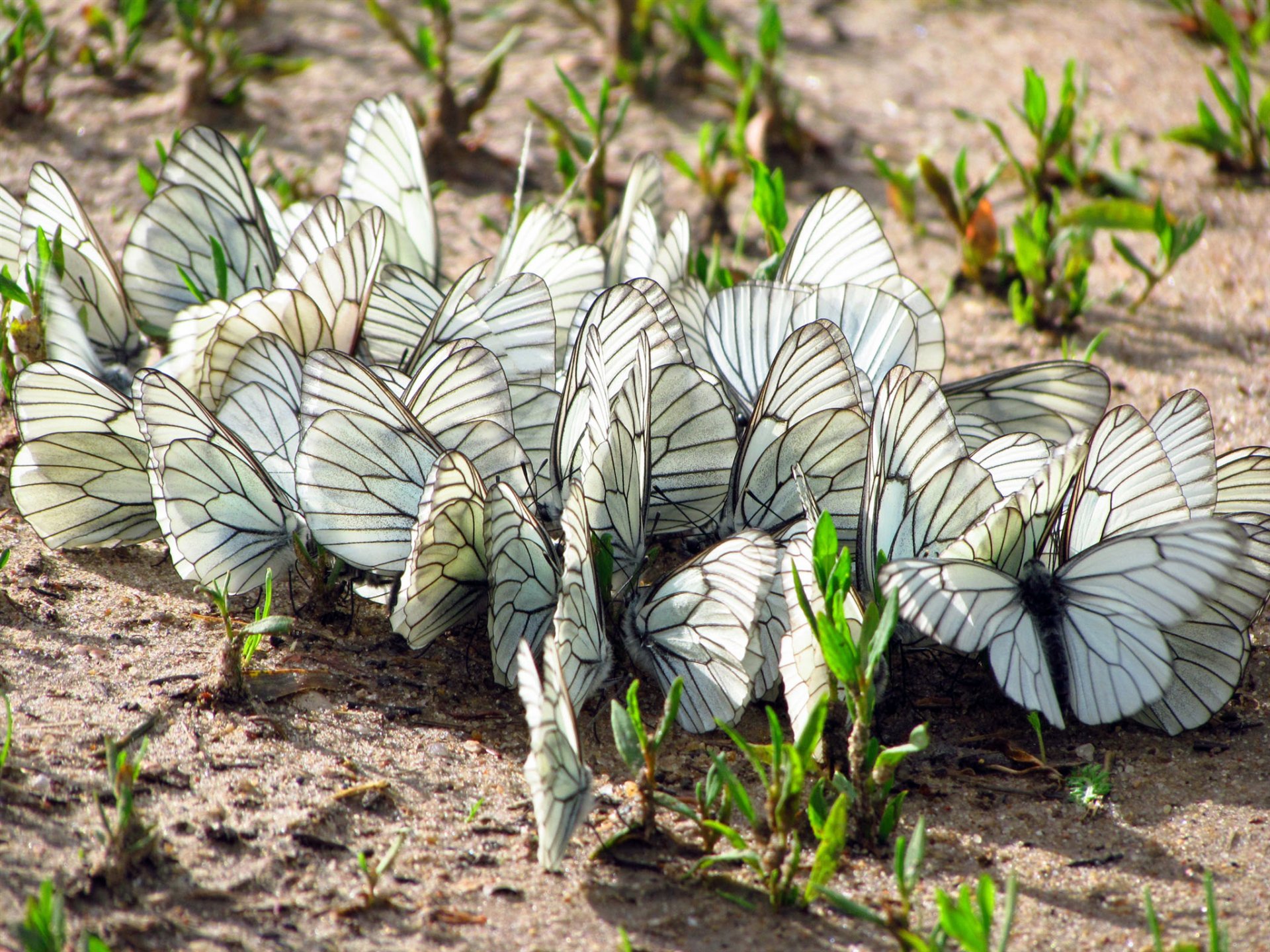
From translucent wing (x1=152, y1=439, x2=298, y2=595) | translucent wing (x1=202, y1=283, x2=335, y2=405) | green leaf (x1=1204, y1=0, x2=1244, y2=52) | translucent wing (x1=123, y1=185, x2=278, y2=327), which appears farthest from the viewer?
green leaf (x1=1204, y1=0, x2=1244, y2=52)

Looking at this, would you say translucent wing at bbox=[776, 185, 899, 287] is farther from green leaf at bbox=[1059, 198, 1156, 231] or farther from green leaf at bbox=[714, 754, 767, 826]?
green leaf at bbox=[714, 754, 767, 826]

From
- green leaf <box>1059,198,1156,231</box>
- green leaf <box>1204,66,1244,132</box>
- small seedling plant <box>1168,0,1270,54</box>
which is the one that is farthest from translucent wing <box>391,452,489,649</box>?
small seedling plant <box>1168,0,1270,54</box>

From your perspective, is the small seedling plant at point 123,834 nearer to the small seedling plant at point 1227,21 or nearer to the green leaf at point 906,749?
the green leaf at point 906,749

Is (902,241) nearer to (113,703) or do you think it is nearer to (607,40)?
(607,40)

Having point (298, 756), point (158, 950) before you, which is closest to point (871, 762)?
point (298, 756)

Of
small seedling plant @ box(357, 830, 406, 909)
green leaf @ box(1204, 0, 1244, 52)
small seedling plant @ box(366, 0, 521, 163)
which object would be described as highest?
green leaf @ box(1204, 0, 1244, 52)

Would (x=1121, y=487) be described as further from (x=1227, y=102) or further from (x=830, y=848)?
(x=1227, y=102)
